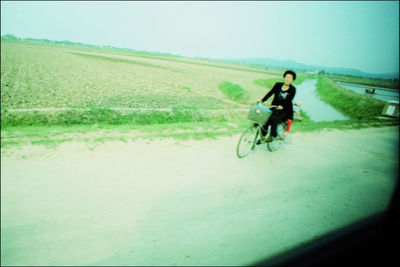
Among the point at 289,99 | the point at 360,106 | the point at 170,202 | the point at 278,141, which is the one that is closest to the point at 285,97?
the point at 289,99

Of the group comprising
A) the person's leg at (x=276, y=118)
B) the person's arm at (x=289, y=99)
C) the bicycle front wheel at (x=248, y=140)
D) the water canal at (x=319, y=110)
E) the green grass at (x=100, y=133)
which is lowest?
the water canal at (x=319, y=110)

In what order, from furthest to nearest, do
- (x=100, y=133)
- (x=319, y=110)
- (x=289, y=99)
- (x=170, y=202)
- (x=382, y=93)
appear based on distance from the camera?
(x=382, y=93) → (x=319, y=110) → (x=100, y=133) → (x=289, y=99) → (x=170, y=202)

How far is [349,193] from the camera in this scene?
12.3 ft

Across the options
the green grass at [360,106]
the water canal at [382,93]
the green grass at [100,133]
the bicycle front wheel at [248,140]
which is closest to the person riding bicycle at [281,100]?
the bicycle front wheel at [248,140]

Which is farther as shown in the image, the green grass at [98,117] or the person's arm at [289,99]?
the green grass at [98,117]

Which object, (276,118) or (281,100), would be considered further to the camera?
(276,118)

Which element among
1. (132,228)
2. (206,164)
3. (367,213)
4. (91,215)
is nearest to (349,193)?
(367,213)

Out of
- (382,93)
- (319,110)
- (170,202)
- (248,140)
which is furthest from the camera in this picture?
(382,93)

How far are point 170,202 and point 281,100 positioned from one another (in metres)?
3.47

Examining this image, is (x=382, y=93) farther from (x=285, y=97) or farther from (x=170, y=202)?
(x=170, y=202)

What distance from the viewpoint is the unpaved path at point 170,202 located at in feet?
7.29

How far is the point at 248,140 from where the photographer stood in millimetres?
4953

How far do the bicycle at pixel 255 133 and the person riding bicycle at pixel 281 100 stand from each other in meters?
0.12

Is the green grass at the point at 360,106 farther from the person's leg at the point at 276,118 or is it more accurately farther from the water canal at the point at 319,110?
the person's leg at the point at 276,118
